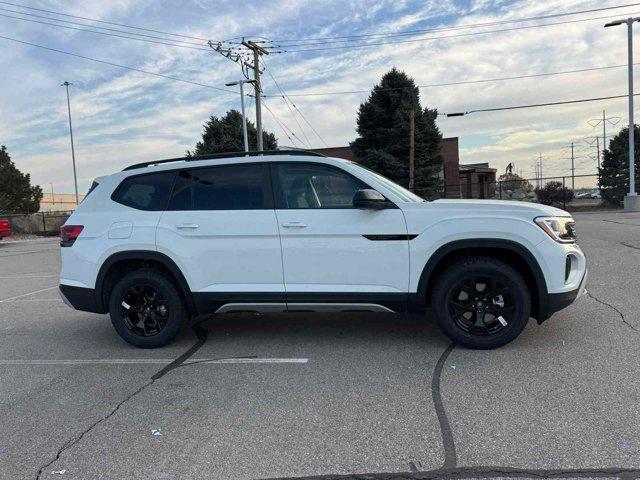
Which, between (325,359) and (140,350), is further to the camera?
(140,350)

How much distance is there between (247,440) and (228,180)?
2.65m

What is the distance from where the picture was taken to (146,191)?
5.24m

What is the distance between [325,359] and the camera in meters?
4.72

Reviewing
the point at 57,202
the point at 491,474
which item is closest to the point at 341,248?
the point at 491,474

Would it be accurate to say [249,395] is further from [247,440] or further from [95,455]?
[95,455]

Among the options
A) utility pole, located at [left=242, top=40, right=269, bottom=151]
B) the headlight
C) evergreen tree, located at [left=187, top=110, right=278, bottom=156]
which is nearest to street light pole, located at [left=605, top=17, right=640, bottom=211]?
utility pole, located at [left=242, top=40, right=269, bottom=151]

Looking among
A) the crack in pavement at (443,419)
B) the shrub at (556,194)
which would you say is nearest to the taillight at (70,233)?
the crack in pavement at (443,419)

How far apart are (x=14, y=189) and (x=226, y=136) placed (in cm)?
1551

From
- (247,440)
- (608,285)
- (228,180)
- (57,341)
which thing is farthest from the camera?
(608,285)

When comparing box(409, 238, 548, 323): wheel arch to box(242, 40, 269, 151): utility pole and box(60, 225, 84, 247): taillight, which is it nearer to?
box(60, 225, 84, 247): taillight

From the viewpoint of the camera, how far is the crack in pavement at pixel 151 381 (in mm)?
3216

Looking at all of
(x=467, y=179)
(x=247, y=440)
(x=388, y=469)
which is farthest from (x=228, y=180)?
(x=467, y=179)

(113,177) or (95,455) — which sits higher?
(113,177)

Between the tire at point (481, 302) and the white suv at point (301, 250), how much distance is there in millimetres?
10
